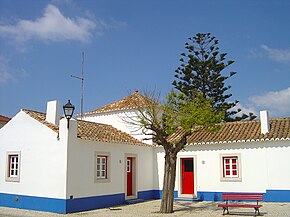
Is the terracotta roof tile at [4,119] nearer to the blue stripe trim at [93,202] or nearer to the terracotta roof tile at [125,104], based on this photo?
the terracotta roof tile at [125,104]

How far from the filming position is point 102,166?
1452cm

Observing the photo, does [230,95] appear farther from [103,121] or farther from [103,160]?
[103,160]

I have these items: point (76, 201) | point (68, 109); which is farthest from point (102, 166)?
point (68, 109)

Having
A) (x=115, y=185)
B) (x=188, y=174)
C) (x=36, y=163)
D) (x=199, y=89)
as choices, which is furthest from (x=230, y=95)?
(x=36, y=163)

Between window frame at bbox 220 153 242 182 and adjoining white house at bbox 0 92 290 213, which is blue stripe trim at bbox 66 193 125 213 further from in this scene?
window frame at bbox 220 153 242 182

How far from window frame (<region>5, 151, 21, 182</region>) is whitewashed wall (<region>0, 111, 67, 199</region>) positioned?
0.15 metres

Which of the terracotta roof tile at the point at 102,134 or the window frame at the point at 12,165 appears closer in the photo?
the terracotta roof tile at the point at 102,134

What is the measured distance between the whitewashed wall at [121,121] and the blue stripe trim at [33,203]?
19.0 ft

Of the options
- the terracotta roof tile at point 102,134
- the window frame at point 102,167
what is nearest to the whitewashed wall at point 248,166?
the terracotta roof tile at point 102,134

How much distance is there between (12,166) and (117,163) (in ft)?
14.3

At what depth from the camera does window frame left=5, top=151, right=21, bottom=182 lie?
14.2 m

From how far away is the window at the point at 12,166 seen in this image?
14.2m

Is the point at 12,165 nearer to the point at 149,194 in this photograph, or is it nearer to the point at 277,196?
the point at 149,194

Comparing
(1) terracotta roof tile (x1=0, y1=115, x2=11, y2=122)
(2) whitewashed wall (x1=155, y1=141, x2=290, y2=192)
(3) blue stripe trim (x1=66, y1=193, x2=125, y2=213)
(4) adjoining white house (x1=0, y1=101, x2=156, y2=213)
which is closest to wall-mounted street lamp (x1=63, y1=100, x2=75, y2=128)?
(4) adjoining white house (x1=0, y1=101, x2=156, y2=213)
